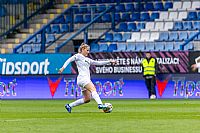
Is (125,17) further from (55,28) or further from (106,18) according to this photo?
(55,28)

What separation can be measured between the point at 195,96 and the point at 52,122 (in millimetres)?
17016

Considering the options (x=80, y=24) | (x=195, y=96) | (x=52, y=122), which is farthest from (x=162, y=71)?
(x=52, y=122)

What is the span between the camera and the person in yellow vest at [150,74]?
32875mm

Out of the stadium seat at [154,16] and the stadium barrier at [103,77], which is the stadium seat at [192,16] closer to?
the stadium seat at [154,16]

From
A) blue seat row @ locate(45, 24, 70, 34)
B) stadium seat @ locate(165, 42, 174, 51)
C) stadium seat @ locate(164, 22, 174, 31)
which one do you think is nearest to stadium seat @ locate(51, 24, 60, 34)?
blue seat row @ locate(45, 24, 70, 34)

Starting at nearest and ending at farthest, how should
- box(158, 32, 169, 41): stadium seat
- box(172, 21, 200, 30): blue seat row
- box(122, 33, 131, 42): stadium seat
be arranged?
box(158, 32, 169, 41): stadium seat
box(172, 21, 200, 30): blue seat row
box(122, 33, 131, 42): stadium seat

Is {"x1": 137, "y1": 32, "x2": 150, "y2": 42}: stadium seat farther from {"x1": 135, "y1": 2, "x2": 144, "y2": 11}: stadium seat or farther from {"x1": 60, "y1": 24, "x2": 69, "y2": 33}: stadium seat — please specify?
{"x1": 60, "y1": 24, "x2": 69, "y2": 33}: stadium seat

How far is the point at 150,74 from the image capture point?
1296 inches

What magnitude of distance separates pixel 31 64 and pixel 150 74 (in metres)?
5.70

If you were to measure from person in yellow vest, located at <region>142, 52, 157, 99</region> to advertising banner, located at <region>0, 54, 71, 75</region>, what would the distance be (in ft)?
12.1

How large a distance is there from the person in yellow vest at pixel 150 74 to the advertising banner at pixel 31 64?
3.69 metres

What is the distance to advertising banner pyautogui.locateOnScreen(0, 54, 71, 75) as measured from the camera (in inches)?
1364

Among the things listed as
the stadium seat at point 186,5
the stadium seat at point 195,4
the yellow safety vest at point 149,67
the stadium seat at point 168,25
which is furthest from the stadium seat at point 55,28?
the yellow safety vest at point 149,67

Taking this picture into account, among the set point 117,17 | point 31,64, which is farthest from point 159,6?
point 31,64
